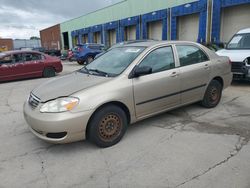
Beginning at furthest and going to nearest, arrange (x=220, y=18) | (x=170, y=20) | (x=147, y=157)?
(x=170, y=20)
(x=220, y=18)
(x=147, y=157)

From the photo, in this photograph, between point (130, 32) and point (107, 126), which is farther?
point (130, 32)

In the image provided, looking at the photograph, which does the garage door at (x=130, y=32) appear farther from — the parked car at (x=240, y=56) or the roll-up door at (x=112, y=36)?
the parked car at (x=240, y=56)

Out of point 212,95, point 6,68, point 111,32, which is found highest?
point 111,32

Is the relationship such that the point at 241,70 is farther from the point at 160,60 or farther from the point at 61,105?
the point at 61,105

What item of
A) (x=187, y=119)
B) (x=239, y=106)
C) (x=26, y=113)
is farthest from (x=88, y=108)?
(x=239, y=106)

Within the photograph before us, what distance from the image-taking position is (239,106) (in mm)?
5332

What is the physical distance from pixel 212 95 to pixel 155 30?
16963 millimetres

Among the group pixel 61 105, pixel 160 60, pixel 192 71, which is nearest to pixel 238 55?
pixel 192 71

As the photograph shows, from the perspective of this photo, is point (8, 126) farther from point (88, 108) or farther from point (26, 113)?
point (88, 108)

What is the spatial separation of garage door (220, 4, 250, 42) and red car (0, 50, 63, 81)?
11.3 metres

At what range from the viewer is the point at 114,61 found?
165 inches

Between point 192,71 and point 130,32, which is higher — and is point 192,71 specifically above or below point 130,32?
below

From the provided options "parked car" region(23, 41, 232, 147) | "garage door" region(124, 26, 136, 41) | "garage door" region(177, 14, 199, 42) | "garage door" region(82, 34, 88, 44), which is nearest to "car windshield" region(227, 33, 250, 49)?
"parked car" region(23, 41, 232, 147)

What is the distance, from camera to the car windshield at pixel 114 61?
12.7 ft
